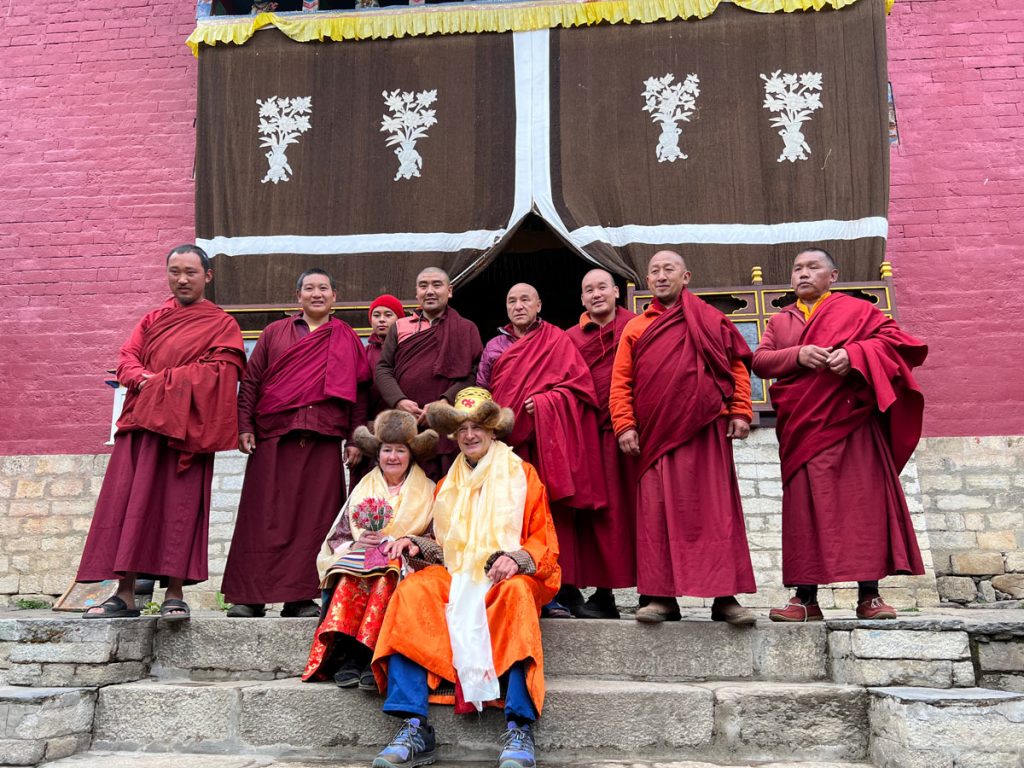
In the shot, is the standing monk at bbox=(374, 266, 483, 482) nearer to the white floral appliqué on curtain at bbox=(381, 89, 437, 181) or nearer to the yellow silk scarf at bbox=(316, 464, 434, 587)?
the yellow silk scarf at bbox=(316, 464, 434, 587)

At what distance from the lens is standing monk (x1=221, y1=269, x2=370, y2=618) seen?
3535 millimetres

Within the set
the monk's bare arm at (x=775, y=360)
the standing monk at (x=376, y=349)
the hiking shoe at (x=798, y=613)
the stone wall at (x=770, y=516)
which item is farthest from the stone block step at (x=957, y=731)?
the stone wall at (x=770, y=516)

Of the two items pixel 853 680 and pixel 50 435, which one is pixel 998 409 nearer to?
pixel 853 680

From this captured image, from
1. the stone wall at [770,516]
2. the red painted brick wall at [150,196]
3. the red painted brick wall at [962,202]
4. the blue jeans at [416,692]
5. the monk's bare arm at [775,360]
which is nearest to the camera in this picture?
the blue jeans at [416,692]

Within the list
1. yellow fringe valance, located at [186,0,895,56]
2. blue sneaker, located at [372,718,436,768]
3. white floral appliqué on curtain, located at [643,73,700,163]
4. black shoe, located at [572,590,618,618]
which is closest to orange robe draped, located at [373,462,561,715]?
blue sneaker, located at [372,718,436,768]

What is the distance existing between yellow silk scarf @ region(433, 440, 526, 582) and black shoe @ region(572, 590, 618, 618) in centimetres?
70

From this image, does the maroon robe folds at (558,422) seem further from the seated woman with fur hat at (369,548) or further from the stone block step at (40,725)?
the stone block step at (40,725)

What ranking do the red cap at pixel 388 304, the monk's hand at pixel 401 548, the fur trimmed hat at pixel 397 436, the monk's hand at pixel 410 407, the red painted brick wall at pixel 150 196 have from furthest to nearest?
the red painted brick wall at pixel 150 196 → the red cap at pixel 388 304 → the monk's hand at pixel 410 407 → the fur trimmed hat at pixel 397 436 → the monk's hand at pixel 401 548

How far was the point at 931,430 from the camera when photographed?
636 cm

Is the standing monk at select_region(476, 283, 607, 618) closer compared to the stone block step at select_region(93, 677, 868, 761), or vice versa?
the stone block step at select_region(93, 677, 868, 761)

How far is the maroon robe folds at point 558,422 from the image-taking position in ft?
11.0

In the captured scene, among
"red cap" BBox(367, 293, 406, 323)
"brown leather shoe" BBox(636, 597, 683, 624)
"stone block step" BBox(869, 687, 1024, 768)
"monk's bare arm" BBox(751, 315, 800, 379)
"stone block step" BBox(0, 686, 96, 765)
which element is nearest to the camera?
"stone block step" BBox(869, 687, 1024, 768)

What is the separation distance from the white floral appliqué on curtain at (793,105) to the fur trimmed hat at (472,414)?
360 cm

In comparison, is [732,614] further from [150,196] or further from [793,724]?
[150,196]
